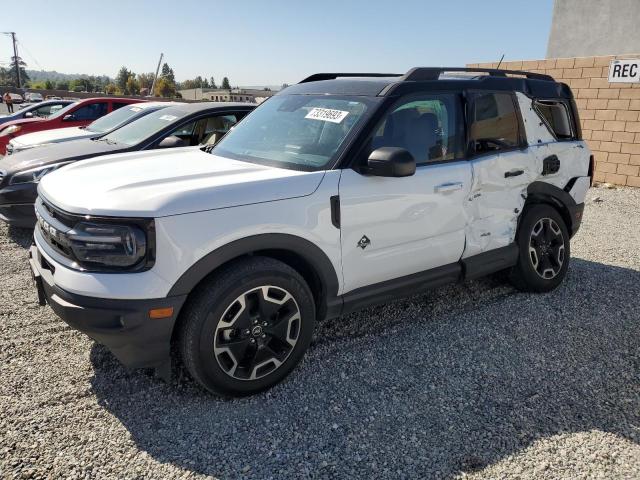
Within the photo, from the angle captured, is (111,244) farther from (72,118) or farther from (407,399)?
(72,118)

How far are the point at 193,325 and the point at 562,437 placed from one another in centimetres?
204

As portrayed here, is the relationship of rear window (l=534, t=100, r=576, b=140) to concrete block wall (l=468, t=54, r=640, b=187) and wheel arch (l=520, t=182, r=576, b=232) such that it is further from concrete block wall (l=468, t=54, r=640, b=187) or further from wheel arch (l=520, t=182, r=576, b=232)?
concrete block wall (l=468, t=54, r=640, b=187)

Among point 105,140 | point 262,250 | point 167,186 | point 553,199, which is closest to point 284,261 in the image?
point 262,250

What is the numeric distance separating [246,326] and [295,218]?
0.67 metres

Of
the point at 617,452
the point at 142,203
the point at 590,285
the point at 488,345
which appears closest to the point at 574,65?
the point at 590,285

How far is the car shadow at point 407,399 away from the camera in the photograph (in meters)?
2.45

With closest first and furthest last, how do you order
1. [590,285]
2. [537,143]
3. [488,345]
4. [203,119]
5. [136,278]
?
[136,278] → [488,345] → [537,143] → [590,285] → [203,119]

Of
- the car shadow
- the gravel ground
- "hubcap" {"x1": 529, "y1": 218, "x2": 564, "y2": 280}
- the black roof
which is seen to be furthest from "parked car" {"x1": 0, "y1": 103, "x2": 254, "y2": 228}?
"hubcap" {"x1": 529, "y1": 218, "x2": 564, "y2": 280}

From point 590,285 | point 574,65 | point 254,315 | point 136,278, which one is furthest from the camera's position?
point 574,65

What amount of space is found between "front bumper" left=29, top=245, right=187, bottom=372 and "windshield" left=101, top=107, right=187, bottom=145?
12.8 ft

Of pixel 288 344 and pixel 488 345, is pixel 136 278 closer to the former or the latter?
pixel 288 344

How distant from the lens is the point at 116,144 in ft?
20.2

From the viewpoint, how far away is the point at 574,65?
10.1 meters

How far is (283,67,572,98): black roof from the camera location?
11.1 ft
